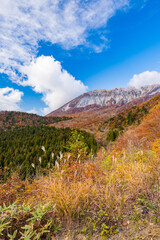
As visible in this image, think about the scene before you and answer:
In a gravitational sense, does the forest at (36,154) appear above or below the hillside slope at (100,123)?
below

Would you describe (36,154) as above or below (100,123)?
below

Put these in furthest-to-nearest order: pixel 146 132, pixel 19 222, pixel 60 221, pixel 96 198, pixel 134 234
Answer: pixel 146 132 < pixel 96 198 < pixel 60 221 < pixel 19 222 < pixel 134 234

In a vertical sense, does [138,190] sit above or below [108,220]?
above

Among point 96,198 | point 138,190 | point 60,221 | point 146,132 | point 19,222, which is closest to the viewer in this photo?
point 19,222

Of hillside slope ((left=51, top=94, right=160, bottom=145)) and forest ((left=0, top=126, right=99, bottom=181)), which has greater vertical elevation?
hillside slope ((left=51, top=94, right=160, bottom=145))

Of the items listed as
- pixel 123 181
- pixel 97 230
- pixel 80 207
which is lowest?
pixel 97 230

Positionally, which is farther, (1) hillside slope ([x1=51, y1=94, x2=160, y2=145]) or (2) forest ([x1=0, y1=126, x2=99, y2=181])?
(1) hillside slope ([x1=51, y1=94, x2=160, y2=145])

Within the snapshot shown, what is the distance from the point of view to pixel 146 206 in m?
2.42

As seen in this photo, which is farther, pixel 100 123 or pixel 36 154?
pixel 100 123

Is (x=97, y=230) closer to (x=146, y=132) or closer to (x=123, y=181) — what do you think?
(x=123, y=181)

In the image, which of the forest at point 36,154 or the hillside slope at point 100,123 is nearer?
the forest at point 36,154

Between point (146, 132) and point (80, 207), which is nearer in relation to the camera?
point (80, 207)

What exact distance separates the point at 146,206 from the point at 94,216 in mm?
1097

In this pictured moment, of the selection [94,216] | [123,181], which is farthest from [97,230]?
[123,181]
